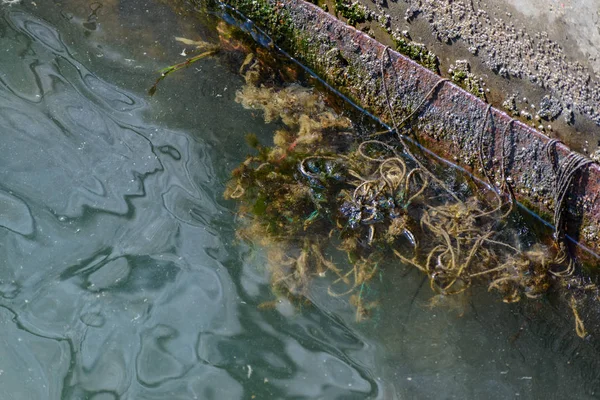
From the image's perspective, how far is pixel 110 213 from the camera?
3875 mm

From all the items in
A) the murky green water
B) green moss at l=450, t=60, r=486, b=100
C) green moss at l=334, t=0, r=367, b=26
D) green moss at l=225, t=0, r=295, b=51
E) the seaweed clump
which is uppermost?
green moss at l=450, t=60, r=486, b=100

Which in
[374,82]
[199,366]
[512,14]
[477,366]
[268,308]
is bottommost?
[199,366]

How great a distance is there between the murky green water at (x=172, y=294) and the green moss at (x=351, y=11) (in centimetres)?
95

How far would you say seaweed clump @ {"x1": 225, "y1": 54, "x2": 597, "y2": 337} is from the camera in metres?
3.61

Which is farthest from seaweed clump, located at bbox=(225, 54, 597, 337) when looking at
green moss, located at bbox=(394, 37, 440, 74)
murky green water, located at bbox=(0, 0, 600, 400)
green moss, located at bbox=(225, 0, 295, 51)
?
green moss, located at bbox=(394, 37, 440, 74)

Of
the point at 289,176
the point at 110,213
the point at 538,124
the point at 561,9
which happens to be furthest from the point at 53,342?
the point at 561,9

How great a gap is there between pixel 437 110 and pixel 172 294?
2.10m

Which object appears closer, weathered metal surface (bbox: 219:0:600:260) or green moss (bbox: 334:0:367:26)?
weathered metal surface (bbox: 219:0:600:260)

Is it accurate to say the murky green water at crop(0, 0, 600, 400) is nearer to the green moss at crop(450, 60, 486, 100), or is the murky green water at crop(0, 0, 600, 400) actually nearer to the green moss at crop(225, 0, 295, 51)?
the green moss at crop(225, 0, 295, 51)

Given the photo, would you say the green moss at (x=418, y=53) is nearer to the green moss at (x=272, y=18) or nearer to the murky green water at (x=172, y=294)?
the green moss at (x=272, y=18)

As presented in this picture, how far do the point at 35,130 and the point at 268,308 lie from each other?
2.17m

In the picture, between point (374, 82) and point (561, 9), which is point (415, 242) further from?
point (561, 9)

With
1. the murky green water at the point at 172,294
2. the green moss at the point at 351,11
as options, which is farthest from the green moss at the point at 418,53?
the murky green water at the point at 172,294

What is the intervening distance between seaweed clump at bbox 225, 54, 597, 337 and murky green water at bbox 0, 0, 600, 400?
0.37ft
